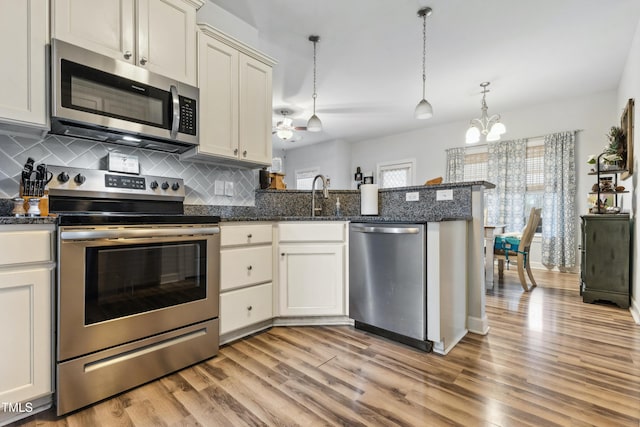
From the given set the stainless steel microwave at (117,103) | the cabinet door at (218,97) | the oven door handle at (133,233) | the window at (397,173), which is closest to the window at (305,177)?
the window at (397,173)

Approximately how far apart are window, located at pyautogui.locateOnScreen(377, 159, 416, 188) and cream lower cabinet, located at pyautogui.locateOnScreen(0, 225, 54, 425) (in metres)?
6.17

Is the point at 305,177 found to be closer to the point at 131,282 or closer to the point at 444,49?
the point at 444,49

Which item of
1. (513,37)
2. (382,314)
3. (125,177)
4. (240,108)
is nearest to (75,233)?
(125,177)

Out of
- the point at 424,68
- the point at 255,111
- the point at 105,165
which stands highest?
the point at 424,68

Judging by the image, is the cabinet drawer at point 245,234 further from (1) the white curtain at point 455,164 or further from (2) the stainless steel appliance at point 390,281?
(1) the white curtain at point 455,164

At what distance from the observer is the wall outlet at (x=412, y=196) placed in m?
2.42

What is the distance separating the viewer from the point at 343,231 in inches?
87.6

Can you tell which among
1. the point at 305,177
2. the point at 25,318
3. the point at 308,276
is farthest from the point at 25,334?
the point at 305,177

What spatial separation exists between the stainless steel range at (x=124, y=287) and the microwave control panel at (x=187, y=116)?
1.34 feet

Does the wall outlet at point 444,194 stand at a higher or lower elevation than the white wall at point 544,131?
lower

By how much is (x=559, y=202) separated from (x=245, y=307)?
199 inches

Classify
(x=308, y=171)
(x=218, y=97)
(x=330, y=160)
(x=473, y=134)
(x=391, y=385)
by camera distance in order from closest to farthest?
1. (x=391, y=385)
2. (x=218, y=97)
3. (x=473, y=134)
4. (x=330, y=160)
5. (x=308, y=171)

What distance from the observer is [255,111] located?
2.35 meters

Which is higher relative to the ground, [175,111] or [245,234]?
[175,111]
